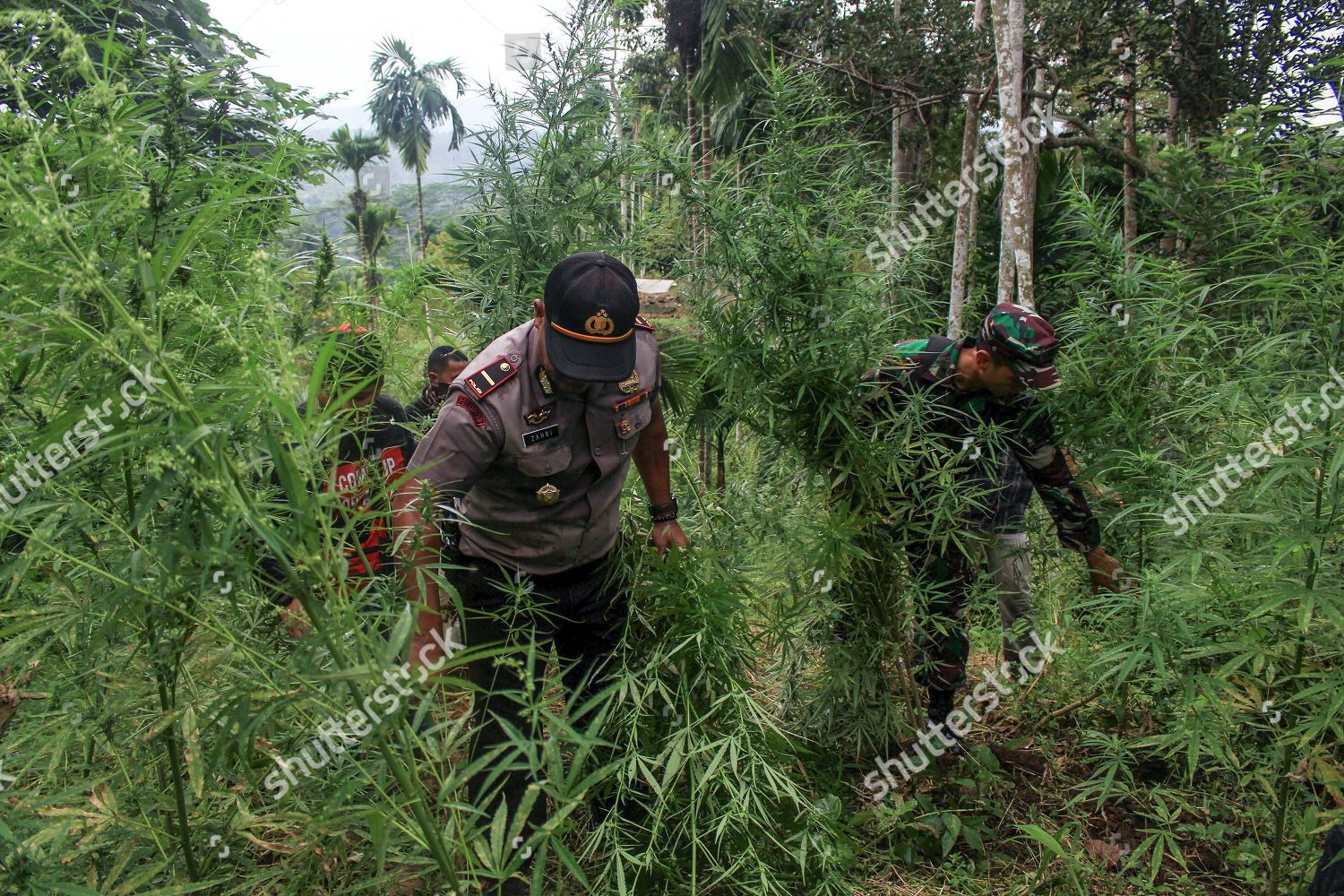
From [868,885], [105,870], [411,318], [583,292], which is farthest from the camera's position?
[411,318]

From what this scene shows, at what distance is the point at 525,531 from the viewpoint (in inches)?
104

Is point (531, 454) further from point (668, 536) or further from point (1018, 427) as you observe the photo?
point (1018, 427)

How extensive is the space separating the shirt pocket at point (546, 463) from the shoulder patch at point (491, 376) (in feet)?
0.73

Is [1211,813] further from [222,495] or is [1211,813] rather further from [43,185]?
[43,185]

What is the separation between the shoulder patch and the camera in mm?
2455

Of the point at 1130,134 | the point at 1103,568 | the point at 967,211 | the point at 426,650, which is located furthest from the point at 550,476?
the point at 1130,134

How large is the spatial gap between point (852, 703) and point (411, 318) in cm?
204

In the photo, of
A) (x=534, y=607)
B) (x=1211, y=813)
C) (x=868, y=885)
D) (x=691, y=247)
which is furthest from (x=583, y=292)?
(x=1211, y=813)

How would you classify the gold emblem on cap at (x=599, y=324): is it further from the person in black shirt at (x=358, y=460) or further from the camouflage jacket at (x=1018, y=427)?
the camouflage jacket at (x=1018, y=427)

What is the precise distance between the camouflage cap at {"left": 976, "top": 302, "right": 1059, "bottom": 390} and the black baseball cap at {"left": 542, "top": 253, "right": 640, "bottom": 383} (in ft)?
4.20

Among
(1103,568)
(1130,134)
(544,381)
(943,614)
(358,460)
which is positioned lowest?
(943,614)

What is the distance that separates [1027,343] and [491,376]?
172 centimetres

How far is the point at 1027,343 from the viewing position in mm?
2869

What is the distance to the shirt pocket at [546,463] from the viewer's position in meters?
2.55
